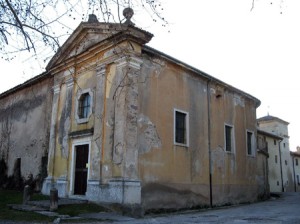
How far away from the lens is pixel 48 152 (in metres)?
16.6

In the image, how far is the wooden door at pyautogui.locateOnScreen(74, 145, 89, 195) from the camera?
13.9 meters

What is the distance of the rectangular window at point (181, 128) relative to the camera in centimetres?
1451

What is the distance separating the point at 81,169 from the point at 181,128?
459 cm

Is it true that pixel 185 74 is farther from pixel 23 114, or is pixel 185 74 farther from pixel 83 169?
pixel 23 114

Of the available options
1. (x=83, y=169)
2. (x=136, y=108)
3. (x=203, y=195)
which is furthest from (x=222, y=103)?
(x=83, y=169)

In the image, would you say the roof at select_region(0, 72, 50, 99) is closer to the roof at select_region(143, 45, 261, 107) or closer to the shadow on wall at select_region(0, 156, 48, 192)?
the shadow on wall at select_region(0, 156, 48, 192)

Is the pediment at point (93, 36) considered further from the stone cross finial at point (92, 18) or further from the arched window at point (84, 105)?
the stone cross finial at point (92, 18)

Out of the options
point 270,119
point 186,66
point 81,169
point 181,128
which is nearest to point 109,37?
point 186,66

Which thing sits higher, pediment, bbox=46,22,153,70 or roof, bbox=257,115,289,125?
roof, bbox=257,115,289,125

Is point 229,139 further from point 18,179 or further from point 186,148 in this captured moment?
point 18,179

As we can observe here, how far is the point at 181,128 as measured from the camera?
1484 centimetres

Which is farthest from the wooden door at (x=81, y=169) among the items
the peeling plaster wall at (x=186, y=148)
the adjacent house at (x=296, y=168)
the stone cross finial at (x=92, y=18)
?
the adjacent house at (x=296, y=168)

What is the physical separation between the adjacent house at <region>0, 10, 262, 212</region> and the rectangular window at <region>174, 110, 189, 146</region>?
44mm

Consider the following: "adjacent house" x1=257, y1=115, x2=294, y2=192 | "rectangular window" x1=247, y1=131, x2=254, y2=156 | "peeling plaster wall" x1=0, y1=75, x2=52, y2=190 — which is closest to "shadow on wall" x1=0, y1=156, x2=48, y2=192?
"peeling plaster wall" x1=0, y1=75, x2=52, y2=190
